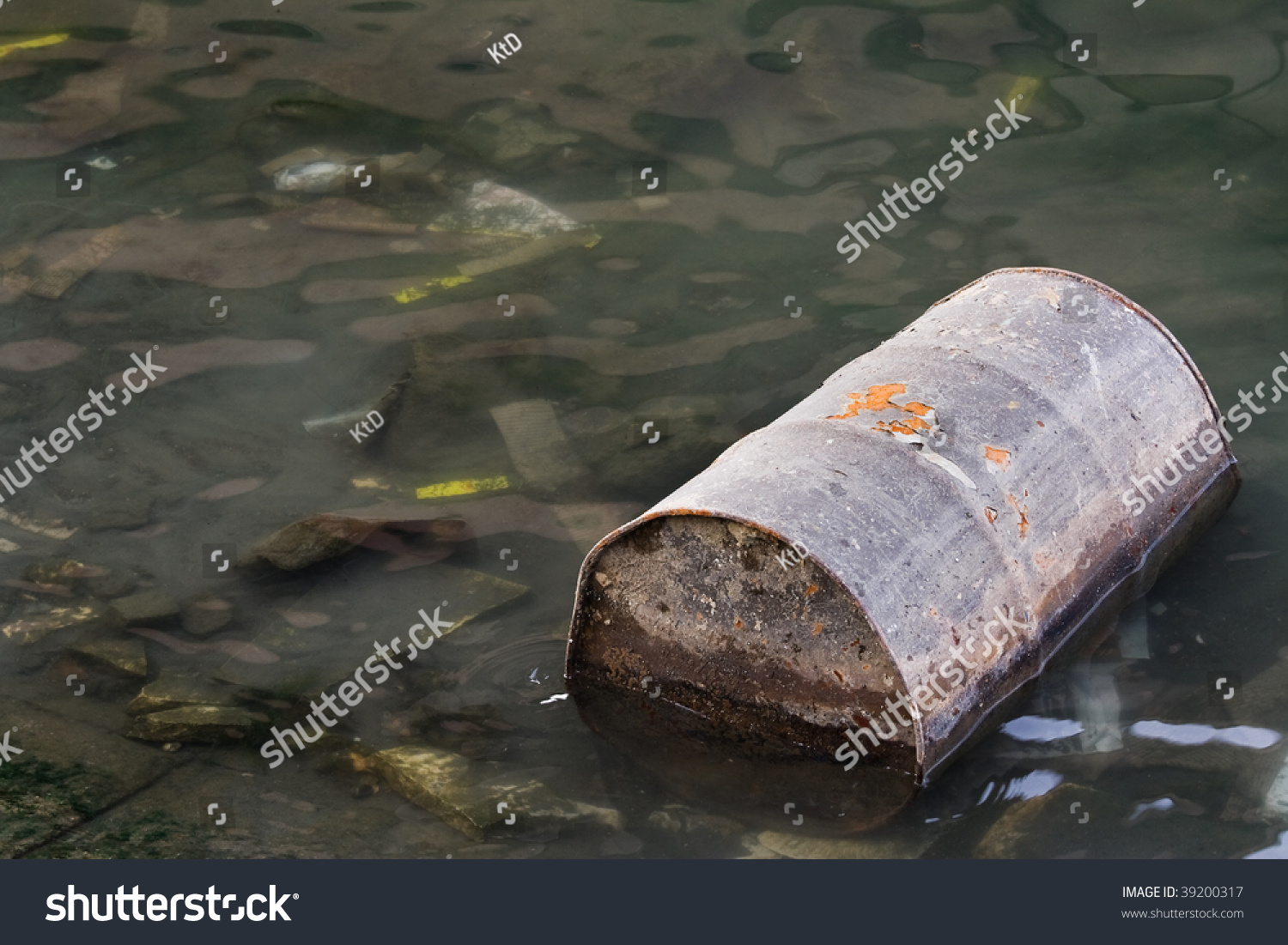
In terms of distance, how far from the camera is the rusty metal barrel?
4.36 m

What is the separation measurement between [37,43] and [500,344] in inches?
190

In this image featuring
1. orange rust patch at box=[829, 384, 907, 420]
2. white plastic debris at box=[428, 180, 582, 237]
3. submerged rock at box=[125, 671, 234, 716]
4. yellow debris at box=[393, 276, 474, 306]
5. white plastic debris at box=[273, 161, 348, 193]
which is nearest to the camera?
orange rust patch at box=[829, 384, 907, 420]

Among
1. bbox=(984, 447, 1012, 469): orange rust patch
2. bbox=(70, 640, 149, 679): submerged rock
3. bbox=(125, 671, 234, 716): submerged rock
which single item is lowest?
bbox=(70, 640, 149, 679): submerged rock

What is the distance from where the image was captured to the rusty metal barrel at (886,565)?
4355mm

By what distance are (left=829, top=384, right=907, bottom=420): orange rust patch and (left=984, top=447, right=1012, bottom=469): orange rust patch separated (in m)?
0.32

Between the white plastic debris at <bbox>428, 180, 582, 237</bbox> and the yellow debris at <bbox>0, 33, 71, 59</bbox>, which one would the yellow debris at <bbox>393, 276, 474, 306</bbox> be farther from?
the yellow debris at <bbox>0, 33, 71, 59</bbox>

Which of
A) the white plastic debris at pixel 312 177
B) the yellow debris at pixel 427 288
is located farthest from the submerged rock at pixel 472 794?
the white plastic debris at pixel 312 177

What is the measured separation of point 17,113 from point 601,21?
150 inches

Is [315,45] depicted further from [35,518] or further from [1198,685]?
[1198,685]

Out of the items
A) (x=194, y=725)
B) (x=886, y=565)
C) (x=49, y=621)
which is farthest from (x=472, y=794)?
(x=49, y=621)

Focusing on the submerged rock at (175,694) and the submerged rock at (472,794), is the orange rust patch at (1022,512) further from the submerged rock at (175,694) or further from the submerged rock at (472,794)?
the submerged rock at (175,694)

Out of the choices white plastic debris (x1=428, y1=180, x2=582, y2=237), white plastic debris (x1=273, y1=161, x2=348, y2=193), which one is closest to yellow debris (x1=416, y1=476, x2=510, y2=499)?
white plastic debris (x1=428, y1=180, x2=582, y2=237)

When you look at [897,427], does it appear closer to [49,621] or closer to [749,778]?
[749,778]

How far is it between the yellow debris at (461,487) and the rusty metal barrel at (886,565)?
56.1 inches
